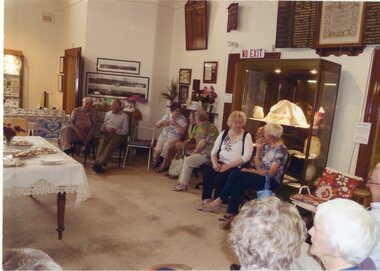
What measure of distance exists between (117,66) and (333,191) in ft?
14.3

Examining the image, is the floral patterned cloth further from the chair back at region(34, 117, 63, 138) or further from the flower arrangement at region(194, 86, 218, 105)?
the chair back at region(34, 117, 63, 138)

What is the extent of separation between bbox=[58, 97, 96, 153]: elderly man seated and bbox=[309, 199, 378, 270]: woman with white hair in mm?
4510

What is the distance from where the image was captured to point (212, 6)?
5.25m

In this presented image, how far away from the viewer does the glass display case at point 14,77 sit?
263 inches

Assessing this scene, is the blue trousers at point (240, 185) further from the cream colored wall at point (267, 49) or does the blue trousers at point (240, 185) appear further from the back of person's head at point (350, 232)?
the back of person's head at point (350, 232)

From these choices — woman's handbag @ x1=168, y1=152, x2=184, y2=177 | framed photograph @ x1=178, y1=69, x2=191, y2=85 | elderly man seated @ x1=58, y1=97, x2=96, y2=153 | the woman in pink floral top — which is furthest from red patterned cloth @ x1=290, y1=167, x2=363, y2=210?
elderly man seated @ x1=58, y1=97, x2=96, y2=153

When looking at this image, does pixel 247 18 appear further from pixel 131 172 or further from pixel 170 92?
pixel 131 172

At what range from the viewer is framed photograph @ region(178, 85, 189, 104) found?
5.84 m

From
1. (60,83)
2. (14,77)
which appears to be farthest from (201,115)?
(14,77)

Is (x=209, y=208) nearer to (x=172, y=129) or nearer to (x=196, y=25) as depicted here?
(x=172, y=129)

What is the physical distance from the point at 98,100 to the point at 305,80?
3.62 metres

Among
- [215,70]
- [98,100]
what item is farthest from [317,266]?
[98,100]

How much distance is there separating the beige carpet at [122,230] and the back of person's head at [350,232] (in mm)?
1481

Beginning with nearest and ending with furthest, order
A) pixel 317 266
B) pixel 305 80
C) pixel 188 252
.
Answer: pixel 317 266, pixel 188 252, pixel 305 80
